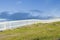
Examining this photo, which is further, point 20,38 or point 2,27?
point 2,27

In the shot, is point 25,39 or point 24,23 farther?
point 24,23

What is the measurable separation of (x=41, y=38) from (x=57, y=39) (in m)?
1.71

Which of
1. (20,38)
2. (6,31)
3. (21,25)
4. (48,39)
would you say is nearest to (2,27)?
(6,31)

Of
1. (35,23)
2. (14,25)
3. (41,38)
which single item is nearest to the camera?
(41,38)

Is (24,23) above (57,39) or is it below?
above

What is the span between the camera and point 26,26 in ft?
92.8

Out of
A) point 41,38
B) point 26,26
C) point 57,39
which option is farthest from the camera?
point 26,26

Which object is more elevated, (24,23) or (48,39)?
(24,23)

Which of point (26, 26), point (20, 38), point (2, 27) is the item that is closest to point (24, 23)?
point (26, 26)

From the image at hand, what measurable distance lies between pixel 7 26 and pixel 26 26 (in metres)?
4.22

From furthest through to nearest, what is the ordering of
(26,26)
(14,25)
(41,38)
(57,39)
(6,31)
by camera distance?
(26,26), (14,25), (6,31), (41,38), (57,39)

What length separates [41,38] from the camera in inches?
692

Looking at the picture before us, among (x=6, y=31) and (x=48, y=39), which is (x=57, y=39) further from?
(x=6, y=31)

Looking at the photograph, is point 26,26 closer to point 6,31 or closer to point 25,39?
point 6,31
